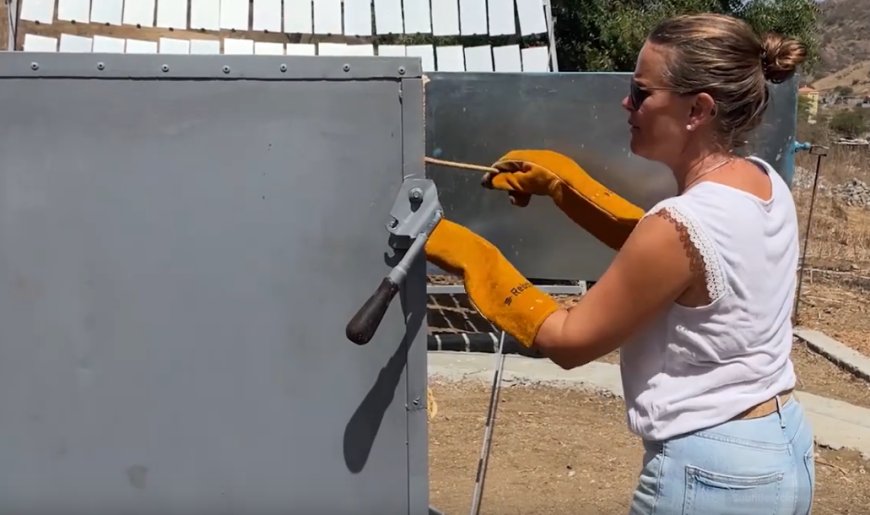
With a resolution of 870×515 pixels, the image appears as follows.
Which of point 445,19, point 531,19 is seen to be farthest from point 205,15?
point 531,19

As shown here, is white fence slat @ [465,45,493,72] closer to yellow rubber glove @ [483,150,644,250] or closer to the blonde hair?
yellow rubber glove @ [483,150,644,250]

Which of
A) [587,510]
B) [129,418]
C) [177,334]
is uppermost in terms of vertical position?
[177,334]

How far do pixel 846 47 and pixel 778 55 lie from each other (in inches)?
3615

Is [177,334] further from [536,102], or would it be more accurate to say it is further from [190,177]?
[536,102]

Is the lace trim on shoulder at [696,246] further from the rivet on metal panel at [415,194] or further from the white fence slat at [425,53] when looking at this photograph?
the white fence slat at [425,53]

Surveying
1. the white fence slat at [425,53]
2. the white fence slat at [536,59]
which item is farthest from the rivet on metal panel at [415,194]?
the white fence slat at [536,59]

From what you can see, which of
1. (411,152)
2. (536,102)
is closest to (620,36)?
(536,102)

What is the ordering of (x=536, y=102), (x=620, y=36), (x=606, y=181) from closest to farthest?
(x=606, y=181)
(x=536, y=102)
(x=620, y=36)

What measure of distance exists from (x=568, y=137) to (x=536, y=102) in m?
0.34

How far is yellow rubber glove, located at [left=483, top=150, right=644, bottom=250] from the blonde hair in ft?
2.02

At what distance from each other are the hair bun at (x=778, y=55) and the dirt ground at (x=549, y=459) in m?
2.84

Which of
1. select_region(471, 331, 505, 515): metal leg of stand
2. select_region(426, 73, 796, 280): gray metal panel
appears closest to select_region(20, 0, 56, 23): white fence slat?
select_region(426, 73, 796, 280): gray metal panel

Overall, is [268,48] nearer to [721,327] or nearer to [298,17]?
[298,17]

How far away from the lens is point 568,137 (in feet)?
14.1
